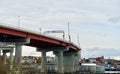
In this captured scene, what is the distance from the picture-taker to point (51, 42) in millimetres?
130750

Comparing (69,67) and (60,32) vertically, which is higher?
(60,32)

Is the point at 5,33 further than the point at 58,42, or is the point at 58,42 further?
the point at 58,42

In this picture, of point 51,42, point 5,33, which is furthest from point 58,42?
point 5,33

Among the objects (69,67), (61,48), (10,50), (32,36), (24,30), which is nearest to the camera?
(24,30)

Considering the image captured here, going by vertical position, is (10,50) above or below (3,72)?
above

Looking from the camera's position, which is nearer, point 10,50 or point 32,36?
point 32,36

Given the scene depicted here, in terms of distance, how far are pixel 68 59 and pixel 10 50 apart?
43.0m

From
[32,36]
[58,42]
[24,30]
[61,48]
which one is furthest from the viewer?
[61,48]

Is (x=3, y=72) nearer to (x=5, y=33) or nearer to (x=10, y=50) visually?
(x=5, y=33)

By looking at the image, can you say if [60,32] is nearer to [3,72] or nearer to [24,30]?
[24,30]

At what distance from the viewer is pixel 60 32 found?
17000cm

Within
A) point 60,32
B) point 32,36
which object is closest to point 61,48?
point 60,32

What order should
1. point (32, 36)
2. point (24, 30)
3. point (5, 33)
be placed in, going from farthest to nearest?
point (32, 36) < point (24, 30) < point (5, 33)

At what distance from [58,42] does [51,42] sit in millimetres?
7828
